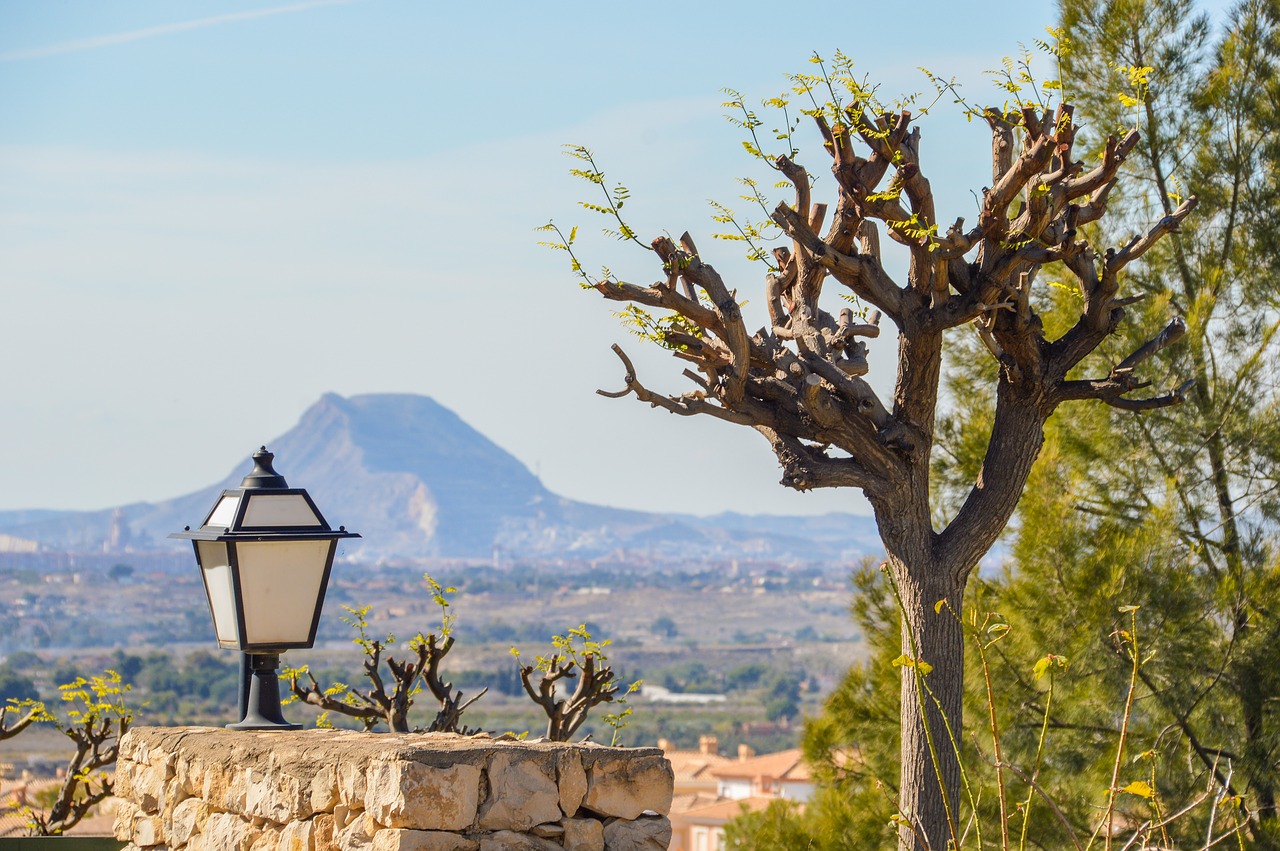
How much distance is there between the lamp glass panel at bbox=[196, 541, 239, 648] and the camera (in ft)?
13.3

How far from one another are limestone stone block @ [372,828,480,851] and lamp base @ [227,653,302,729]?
123 centimetres

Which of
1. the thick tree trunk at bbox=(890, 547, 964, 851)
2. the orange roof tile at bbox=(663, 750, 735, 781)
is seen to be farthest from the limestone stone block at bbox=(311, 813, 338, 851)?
the orange roof tile at bbox=(663, 750, 735, 781)

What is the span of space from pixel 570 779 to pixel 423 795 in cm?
34

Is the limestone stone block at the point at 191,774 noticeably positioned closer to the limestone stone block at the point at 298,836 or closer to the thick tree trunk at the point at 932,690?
the limestone stone block at the point at 298,836

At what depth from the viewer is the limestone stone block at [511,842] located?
3.04m

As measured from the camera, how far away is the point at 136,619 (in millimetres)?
117312

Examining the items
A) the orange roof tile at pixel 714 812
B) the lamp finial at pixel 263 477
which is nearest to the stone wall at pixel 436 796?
the lamp finial at pixel 263 477

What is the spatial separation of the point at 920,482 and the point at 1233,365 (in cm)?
395

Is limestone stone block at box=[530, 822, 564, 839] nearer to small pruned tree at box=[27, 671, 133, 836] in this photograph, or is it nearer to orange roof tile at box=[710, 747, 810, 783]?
small pruned tree at box=[27, 671, 133, 836]

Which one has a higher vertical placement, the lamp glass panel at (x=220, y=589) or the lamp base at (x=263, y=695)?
the lamp glass panel at (x=220, y=589)

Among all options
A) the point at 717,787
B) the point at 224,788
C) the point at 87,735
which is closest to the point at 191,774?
the point at 224,788

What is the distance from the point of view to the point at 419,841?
2.98 metres

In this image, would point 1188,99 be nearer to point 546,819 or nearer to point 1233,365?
point 1233,365

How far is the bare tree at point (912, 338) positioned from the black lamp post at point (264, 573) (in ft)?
7.85
